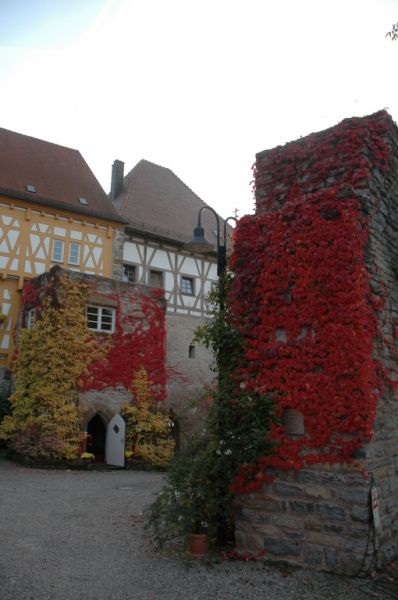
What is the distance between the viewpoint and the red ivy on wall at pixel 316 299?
16.7ft

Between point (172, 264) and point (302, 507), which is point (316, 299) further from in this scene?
point (172, 264)

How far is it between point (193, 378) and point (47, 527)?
11846 mm

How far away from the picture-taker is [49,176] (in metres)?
20.2

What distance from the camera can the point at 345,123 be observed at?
602 cm

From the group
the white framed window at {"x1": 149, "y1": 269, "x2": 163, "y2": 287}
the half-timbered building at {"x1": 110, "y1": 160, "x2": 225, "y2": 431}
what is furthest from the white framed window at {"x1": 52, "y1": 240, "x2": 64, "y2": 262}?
the white framed window at {"x1": 149, "y1": 269, "x2": 163, "y2": 287}

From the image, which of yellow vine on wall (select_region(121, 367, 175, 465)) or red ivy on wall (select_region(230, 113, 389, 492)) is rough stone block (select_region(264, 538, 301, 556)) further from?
yellow vine on wall (select_region(121, 367, 175, 465))

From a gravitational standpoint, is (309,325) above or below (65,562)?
above

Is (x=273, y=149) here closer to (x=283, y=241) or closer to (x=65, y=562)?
(x=283, y=241)

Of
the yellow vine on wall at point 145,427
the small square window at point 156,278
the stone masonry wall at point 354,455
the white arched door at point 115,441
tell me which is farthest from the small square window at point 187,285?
the stone masonry wall at point 354,455

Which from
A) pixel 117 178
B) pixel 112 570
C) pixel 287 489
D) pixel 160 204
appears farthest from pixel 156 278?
pixel 112 570

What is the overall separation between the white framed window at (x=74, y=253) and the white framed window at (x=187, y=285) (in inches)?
174

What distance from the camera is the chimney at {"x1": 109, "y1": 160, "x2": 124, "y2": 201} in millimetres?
23309

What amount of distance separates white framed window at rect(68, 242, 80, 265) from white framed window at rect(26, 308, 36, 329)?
10.8 feet

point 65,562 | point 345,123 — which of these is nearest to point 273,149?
point 345,123
